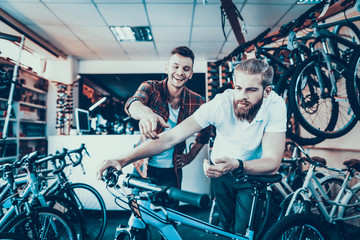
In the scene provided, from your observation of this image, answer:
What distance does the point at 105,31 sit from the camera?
4.38m

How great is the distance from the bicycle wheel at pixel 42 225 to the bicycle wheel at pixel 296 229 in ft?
4.32

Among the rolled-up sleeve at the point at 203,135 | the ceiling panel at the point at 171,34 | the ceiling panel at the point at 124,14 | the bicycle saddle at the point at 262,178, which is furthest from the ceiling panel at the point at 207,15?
the bicycle saddle at the point at 262,178

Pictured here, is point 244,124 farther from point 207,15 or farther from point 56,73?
point 56,73

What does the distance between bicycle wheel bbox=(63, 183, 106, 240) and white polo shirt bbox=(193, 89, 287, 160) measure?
1639mm

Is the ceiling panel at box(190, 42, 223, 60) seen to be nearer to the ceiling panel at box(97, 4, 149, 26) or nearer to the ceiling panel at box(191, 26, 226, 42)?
the ceiling panel at box(191, 26, 226, 42)

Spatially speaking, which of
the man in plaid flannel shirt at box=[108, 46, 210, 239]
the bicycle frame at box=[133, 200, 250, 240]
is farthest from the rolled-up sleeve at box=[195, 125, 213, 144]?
the bicycle frame at box=[133, 200, 250, 240]

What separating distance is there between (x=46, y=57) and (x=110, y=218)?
449 cm

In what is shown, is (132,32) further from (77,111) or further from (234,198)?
(234,198)

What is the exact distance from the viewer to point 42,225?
1.48 m

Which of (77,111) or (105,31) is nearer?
(77,111)

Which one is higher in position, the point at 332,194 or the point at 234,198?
the point at 234,198

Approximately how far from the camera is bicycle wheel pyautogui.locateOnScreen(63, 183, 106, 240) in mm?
2205

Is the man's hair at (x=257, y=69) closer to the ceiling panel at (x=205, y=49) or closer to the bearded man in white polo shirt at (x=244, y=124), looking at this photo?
the bearded man in white polo shirt at (x=244, y=124)

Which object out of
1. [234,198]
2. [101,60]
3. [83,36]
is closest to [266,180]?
[234,198]
